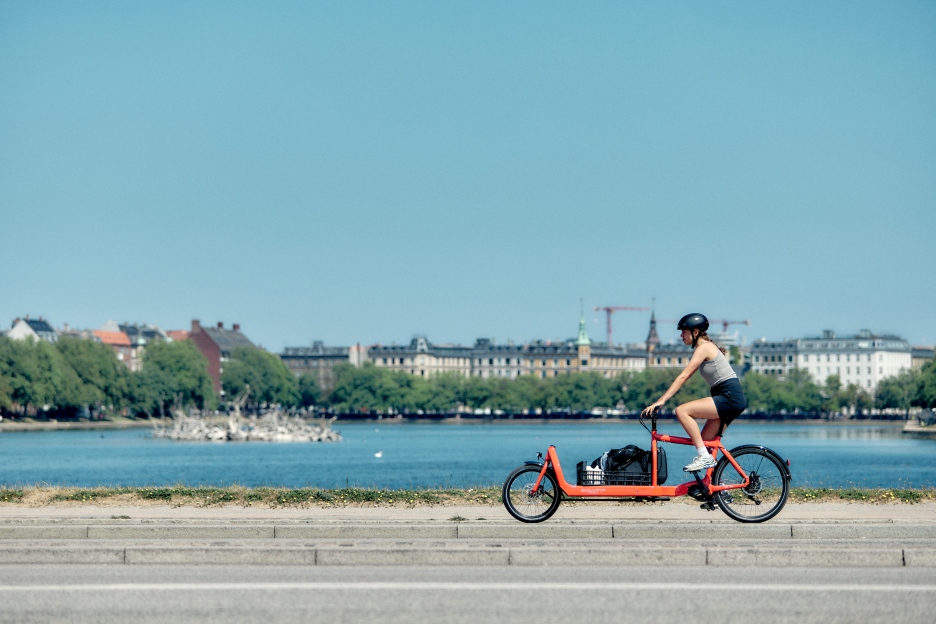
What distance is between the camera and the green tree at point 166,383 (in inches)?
7274

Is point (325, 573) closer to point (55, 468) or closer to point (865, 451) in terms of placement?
point (55, 468)

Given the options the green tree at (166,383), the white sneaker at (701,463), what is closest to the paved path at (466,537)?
the white sneaker at (701,463)

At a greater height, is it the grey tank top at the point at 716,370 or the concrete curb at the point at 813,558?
the grey tank top at the point at 716,370

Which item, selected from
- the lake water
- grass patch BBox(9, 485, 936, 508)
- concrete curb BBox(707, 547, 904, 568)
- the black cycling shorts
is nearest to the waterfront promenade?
concrete curb BBox(707, 547, 904, 568)

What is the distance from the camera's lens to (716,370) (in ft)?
54.8

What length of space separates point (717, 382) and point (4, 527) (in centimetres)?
831

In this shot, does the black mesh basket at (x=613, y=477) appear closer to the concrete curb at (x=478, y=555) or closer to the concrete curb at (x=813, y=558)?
the concrete curb at (x=478, y=555)

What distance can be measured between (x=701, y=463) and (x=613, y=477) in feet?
3.52

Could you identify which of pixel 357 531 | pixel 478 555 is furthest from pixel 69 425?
pixel 478 555

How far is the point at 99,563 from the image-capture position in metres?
14.1

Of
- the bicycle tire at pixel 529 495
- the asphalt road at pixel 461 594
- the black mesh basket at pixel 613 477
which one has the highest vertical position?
the black mesh basket at pixel 613 477

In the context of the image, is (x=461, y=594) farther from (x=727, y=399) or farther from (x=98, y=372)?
(x=98, y=372)

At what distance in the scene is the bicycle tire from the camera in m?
17.2

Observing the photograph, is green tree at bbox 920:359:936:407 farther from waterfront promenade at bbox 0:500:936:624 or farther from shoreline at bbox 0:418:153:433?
waterfront promenade at bbox 0:500:936:624
